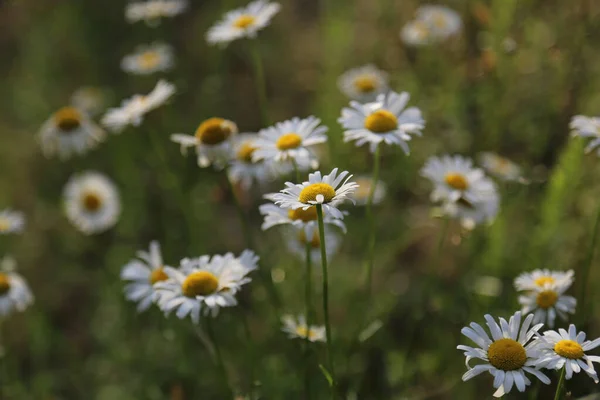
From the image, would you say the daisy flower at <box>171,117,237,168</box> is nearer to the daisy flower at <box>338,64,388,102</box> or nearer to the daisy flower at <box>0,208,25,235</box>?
the daisy flower at <box>0,208,25,235</box>

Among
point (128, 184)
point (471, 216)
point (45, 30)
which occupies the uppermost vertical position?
point (45, 30)

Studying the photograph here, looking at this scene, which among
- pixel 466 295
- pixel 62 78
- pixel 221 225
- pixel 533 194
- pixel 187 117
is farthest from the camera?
pixel 62 78

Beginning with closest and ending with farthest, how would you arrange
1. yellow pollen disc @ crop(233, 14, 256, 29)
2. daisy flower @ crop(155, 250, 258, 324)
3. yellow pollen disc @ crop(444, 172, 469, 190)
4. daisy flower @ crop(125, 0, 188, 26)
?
daisy flower @ crop(155, 250, 258, 324)
yellow pollen disc @ crop(444, 172, 469, 190)
yellow pollen disc @ crop(233, 14, 256, 29)
daisy flower @ crop(125, 0, 188, 26)

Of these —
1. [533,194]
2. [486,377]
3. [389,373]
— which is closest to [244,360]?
[389,373]

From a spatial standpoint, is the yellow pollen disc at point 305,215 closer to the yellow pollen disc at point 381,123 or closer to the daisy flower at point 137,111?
the yellow pollen disc at point 381,123

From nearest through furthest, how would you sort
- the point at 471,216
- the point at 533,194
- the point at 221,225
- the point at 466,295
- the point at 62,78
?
the point at 471,216 < the point at 466,295 < the point at 533,194 < the point at 221,225 < the point at 62,78

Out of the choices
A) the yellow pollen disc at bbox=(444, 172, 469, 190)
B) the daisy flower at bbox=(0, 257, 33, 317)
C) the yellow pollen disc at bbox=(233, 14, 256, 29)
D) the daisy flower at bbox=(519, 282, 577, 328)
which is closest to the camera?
the daisy flower at bbox=(519, 282, 577, 328)

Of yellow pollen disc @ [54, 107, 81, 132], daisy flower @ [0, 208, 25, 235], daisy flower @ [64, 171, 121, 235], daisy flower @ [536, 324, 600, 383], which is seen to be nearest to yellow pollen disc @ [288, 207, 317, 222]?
daisy flower @ [536, 324, 600, 383]

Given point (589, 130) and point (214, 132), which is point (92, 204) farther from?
point (589, 130)

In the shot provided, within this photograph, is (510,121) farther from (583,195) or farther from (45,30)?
(45,30)
